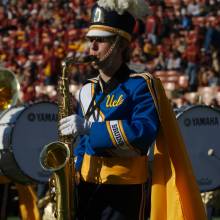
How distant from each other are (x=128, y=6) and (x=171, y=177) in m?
0.93

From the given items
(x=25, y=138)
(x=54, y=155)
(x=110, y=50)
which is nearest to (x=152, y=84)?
(x=110, y=50)

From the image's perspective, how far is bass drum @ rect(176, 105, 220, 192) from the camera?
7836mm

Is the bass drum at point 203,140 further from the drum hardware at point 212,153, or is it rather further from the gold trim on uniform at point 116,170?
the gold trim on uniform at point 116,170

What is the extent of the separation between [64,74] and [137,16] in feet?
1.66

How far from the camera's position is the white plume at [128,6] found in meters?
4.76

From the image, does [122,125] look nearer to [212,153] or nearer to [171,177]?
[171,177]

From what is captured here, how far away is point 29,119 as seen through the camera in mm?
8039

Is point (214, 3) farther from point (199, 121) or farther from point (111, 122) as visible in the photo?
point (111, 122)

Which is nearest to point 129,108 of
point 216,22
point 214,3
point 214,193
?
point 214,193

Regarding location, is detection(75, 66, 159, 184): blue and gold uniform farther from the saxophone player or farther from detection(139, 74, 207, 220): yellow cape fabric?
detection(139, 74, 207, 220): yellow cape fabric

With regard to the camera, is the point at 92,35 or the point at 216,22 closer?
the point at 92,35

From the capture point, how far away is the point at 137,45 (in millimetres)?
18797

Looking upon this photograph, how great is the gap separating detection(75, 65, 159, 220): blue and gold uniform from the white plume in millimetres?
334

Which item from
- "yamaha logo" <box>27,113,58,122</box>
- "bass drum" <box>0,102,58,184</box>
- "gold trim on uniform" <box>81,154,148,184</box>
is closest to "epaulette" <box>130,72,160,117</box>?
"gold trim on uniform" <box>81,154,148,184</box>
